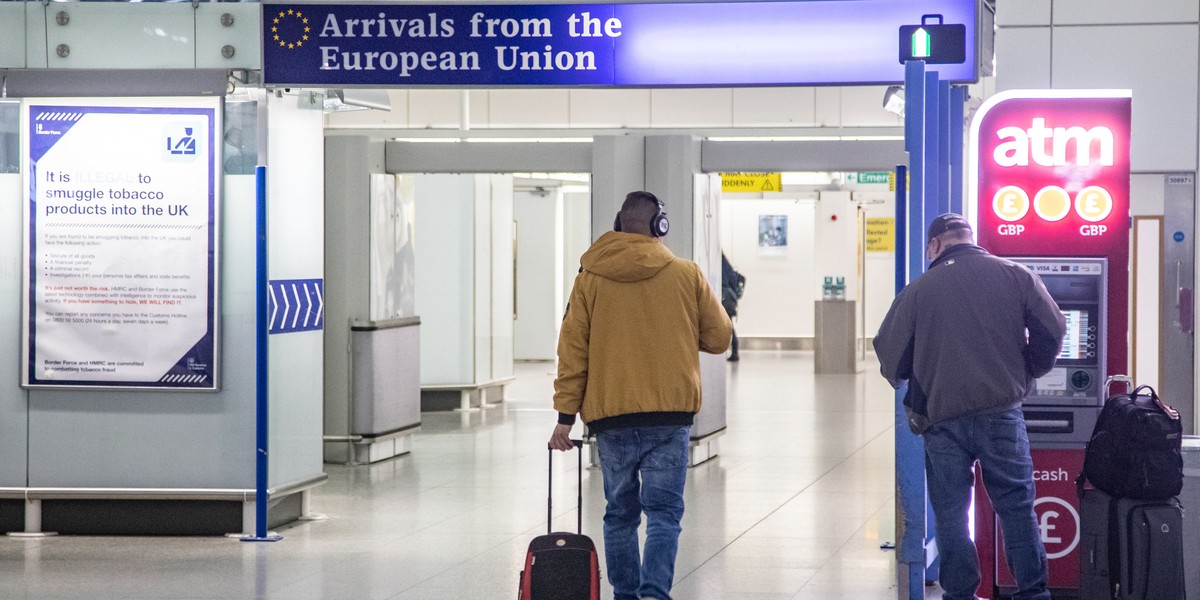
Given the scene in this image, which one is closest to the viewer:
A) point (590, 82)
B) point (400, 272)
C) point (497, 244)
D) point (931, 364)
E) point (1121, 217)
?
point (931, 364)

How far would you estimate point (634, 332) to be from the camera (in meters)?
5.05

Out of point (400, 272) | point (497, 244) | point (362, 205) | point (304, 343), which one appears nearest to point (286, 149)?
point (304, 343)

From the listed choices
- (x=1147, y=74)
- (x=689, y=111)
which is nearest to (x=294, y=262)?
(x=1147, y=74)

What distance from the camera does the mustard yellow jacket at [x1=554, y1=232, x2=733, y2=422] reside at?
504cm

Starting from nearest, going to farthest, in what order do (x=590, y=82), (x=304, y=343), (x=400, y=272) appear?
(x=590, y=82)
(x=304, y=343)
(x=400, y=272)

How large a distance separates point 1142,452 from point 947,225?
1.06 m

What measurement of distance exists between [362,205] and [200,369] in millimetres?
3073

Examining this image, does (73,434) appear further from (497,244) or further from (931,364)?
(497,244)

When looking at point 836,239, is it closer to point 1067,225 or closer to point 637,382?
point 1067,225

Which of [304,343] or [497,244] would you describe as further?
[497,244]

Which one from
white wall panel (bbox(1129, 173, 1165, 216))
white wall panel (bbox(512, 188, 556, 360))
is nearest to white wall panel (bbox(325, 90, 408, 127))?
white wall panel (bbox(512, 188, 556, 360))

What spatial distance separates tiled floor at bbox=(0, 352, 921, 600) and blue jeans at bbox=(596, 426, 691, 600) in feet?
2.99

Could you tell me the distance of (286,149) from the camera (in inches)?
298

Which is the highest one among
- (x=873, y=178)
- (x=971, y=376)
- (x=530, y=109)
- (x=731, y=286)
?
(x=530, y=109)
